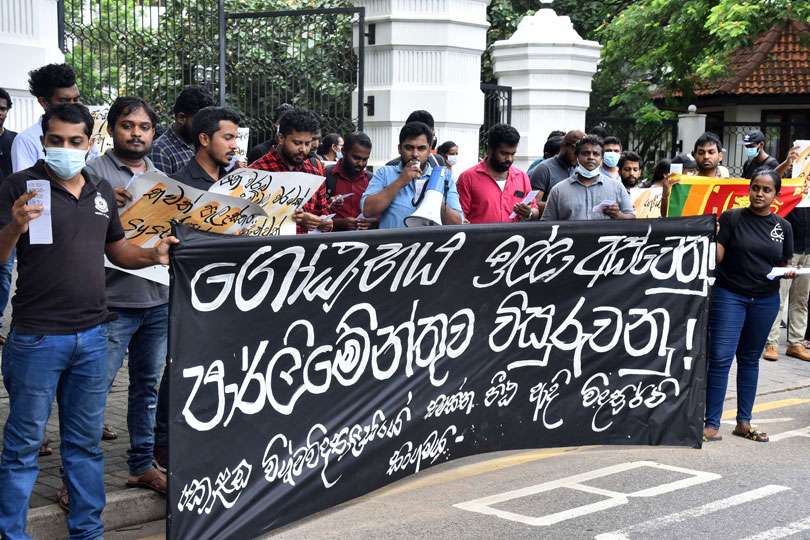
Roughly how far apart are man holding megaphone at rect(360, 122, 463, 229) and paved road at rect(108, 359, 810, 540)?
156cm

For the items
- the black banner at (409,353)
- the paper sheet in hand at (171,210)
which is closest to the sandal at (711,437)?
the black banner at (409,353)

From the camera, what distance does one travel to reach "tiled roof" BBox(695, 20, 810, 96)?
2378 centimetres

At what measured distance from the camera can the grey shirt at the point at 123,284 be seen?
Answer: 5512mm

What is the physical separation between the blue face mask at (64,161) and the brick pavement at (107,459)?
69.6 inches

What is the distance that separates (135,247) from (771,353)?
7.52 metres

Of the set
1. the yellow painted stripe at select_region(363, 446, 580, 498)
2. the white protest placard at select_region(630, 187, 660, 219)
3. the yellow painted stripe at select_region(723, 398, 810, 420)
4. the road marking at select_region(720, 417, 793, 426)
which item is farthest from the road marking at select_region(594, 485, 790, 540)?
the white protest placard at select_region(630, 187, 660, 219)

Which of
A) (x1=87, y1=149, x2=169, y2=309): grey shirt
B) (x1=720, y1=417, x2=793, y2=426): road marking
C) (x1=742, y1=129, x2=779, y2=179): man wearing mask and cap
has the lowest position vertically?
(x1=720, y1=417, x2=793, y2=426): road marking

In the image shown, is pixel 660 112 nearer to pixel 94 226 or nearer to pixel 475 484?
pixel 475 484

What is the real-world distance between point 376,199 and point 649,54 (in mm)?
14431

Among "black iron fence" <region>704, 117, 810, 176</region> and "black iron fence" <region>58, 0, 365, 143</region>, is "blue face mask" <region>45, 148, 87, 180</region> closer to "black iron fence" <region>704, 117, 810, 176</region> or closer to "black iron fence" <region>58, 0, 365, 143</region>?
"black iron fence" <region>58, 0, 365, 143</region>

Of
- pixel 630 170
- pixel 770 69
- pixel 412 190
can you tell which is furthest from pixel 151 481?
pixel 770 69

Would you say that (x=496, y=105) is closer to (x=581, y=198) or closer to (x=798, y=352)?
(x=798, y=352)

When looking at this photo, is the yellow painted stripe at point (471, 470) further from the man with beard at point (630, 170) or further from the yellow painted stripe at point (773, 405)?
the man with beard at point (630, 170)

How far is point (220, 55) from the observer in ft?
37.3
